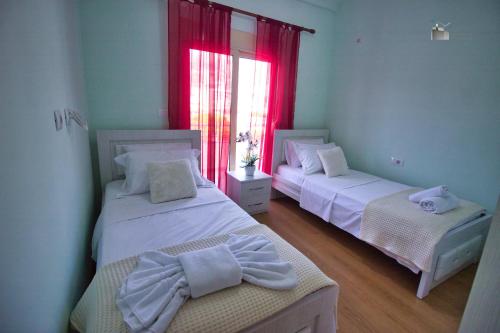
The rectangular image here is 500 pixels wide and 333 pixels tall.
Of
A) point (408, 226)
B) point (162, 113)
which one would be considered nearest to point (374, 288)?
point (408, 226)

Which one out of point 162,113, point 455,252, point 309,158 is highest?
point 162,113

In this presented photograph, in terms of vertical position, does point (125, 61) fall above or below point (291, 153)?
above

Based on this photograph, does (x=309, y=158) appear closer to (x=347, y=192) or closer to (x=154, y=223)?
(x=347, y=192)

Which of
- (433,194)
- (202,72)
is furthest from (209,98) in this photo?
(433,194)

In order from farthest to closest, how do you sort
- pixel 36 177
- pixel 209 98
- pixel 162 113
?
1. pixel 209 98
2. pixel 162 113
3. pixel 36 177

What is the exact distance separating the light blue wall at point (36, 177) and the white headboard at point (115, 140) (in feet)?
2.76

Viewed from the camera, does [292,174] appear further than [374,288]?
Yes

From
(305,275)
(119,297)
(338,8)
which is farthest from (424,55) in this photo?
(119,297)

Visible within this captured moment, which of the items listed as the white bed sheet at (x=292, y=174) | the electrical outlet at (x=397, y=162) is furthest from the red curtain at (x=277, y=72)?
the electrical outlet at (x=397, y=162)

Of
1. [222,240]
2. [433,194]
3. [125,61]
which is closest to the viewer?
[222,240]

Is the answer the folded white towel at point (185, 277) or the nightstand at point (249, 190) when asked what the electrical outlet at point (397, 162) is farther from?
the folded white towel at point (185, 277)

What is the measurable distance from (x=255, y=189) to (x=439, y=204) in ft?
5.90

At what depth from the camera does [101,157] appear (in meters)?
2.34

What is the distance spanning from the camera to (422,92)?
8.93 feet
